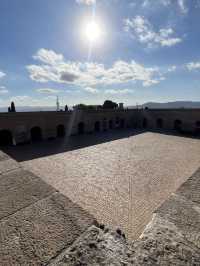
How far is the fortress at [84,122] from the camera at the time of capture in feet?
62.5

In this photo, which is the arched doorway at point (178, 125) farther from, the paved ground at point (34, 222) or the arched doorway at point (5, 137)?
the paved ground at point (34, 222)

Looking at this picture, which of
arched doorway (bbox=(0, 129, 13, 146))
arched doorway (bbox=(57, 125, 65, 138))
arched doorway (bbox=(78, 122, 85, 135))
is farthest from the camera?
arched doorway (bbox=(78, 122, 85, 135))

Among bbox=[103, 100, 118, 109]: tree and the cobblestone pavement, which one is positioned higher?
bbox=[103, 100, 118, 109]: tree

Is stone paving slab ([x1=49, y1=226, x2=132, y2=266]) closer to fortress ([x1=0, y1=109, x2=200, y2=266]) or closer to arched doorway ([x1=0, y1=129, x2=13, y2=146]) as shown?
fortress ([x1=0, y1=109, x2=200, y2=266])

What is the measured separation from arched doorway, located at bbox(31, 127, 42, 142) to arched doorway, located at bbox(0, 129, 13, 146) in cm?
270

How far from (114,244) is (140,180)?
905 centimetres

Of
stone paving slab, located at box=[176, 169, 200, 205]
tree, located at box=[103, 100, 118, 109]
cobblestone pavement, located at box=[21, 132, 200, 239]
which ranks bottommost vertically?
cobblestone pavement, located at box=[21, 132, 200, 239]

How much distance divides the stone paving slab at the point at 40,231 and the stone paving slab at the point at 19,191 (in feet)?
0.32

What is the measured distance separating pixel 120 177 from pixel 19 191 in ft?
29.6

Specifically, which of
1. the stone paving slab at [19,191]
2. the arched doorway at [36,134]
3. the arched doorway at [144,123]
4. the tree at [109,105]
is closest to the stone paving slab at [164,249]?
the stone paving slab at [19,191]

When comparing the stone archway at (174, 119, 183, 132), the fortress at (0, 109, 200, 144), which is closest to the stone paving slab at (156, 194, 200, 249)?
the fortress at (0, 109, 200, 144)

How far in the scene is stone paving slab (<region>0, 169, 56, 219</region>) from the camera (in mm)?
1573

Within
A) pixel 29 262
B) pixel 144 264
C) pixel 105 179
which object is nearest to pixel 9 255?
pixel 29 262

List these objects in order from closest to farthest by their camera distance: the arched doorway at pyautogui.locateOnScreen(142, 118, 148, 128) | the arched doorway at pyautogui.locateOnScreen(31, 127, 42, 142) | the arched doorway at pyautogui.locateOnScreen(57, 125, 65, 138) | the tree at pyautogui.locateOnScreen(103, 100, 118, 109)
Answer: the arched doorway at pyautogui.locateOnScreen(31, 127, 42, 142)
the arched doorway at pyautogui.locateOnScreen(57, 125, 65, 138)
the arched doorway at pyautogui.locateOnScreen(142, 118, 148, 128)
the tree at pyautogui.locateOnScreen(103, 100, 118, 109)
